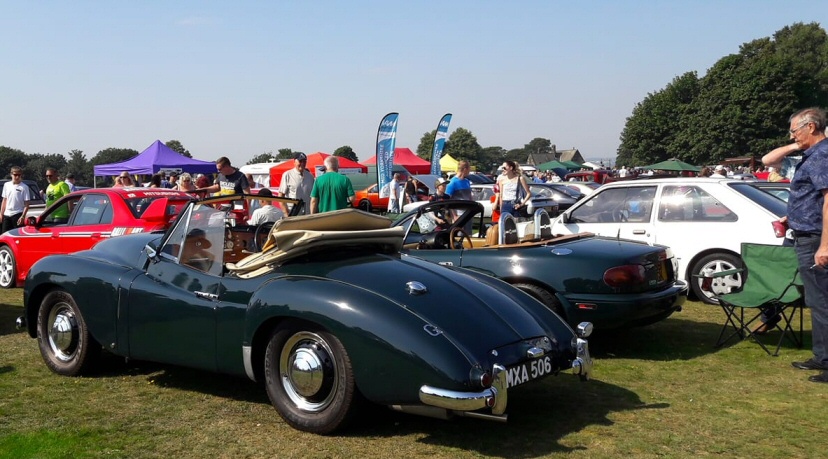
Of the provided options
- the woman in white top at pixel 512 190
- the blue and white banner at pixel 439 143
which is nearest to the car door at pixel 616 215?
the woman in white top at pixel 512 190

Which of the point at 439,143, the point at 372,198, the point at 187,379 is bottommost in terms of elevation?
the point at 187,379

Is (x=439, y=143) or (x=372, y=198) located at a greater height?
(x=439, y=143)

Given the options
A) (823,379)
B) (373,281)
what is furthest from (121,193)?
(823,379)

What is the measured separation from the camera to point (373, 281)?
14.7 ft

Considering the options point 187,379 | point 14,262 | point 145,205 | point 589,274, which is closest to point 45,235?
point 14,262

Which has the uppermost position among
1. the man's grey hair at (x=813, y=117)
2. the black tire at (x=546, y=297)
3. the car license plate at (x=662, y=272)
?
the man's grey hair at (x=813, y=117)

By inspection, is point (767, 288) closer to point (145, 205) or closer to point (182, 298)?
point (182, 298)

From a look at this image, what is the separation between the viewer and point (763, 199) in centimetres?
906

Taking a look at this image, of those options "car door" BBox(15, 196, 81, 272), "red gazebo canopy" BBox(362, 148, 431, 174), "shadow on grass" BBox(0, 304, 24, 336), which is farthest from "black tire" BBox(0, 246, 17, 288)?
"red gazebo canopy" BBox(362, 148, 431, 174)

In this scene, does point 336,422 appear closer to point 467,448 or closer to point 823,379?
point 467,448

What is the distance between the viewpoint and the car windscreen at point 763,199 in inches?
348

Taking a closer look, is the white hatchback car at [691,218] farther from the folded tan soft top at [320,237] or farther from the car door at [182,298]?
the car door at [182,298]

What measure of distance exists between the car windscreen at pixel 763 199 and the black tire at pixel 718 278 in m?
0.72

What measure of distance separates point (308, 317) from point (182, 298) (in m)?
1.20
